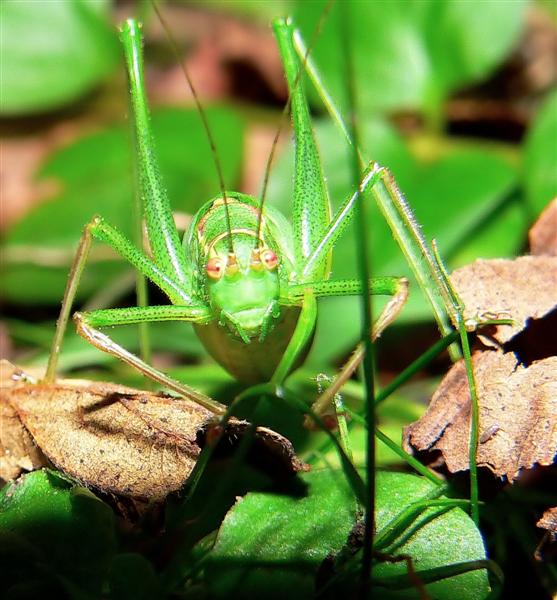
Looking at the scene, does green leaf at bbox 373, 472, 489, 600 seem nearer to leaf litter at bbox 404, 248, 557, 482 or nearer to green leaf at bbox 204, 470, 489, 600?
green leaf at bbox 204, 470, 489, 600

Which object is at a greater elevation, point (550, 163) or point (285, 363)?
point (550, 163)

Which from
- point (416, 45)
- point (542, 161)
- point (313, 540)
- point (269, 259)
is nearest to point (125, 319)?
point (269, 259)

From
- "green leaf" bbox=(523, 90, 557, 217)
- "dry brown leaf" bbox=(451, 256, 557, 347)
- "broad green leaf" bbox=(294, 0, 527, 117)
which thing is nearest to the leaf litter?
"dry brown leaf" bbox=(451, 256, 557, 347)

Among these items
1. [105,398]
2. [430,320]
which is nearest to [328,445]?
[105,398]

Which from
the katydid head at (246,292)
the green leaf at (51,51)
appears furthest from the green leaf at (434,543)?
the green leaf at (51,51)

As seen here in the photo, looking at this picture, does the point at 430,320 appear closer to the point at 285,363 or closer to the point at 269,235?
the point at 269,235
